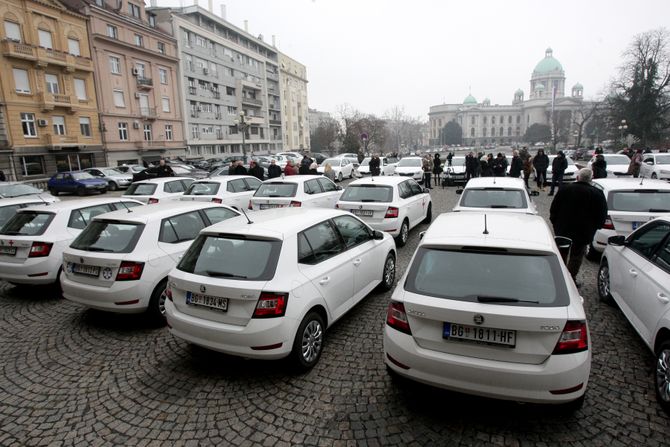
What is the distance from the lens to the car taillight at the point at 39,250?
6.19m

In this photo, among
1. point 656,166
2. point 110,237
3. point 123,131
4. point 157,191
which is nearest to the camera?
point 110,237

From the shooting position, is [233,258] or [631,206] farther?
[631,206]

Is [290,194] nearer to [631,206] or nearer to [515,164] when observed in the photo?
[631,206]

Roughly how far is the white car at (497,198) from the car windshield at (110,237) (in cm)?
592

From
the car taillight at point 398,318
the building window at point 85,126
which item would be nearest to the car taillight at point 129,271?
the car taillight at point 398,318

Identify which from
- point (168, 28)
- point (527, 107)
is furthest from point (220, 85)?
point (527, 107)

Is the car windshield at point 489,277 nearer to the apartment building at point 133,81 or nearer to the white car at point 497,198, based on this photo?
the white car at point 497,198

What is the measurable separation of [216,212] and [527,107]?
14187 cm

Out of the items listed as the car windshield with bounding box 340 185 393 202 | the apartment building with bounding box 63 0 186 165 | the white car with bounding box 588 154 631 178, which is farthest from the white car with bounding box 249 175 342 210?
the apartment building with bounding box 63 0 186 165

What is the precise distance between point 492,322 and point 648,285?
7.45 ft

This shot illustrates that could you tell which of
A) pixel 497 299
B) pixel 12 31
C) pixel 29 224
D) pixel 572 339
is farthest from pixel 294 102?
pixel 572 339

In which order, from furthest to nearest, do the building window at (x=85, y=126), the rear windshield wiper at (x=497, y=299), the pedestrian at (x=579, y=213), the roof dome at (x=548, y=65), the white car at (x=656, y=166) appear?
the roof dome at (x=548, y=65), the building window at (x=85, y=126), the white car at (x=656, y=166), the pedestrian at (x=579, y=213), the rear windshield wiper at (x=497, y=299)

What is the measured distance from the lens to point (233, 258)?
4.12 meters

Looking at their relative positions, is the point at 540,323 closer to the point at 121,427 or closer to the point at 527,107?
the point at 121,427
